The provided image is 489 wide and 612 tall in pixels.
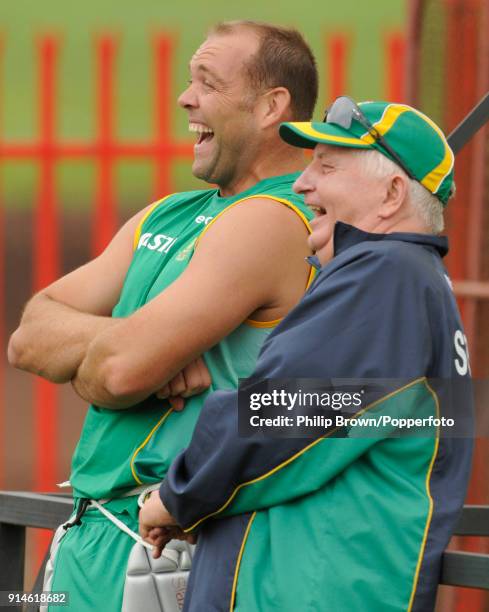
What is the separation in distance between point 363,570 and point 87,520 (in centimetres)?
92

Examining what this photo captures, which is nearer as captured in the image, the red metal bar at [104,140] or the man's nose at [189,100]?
the man's nose at [189,100]

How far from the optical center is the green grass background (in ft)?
50.0

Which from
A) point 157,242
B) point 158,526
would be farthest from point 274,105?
point 158,526

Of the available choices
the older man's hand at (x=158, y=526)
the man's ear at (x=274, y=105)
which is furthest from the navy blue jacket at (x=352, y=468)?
the man's ear at (x=274, y=105)

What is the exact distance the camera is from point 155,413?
296cm

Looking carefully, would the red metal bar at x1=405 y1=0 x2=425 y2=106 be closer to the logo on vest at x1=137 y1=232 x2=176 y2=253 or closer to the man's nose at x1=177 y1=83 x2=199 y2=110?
the man's nose at x1=177 y1=83 x2=199 y2=110

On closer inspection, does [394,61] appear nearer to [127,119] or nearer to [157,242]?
[157,242]

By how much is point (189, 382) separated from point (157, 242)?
42cm

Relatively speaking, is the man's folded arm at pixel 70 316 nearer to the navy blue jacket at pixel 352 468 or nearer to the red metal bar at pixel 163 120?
the navy blue jacket at pixel 352 468

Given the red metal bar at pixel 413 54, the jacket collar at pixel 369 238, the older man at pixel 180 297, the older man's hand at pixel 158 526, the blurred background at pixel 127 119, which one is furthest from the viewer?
the red metal bar at pixel 413 54

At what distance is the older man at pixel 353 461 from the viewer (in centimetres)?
230

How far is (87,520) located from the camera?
303 centimetres

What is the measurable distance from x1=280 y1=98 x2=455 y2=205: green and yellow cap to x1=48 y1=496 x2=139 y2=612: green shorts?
3.06 ft

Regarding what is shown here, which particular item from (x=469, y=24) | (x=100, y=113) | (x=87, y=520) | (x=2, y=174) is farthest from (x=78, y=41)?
(x=87, y=520)
